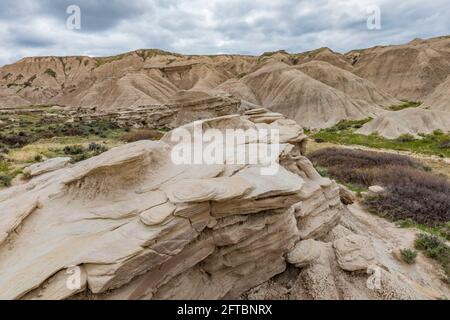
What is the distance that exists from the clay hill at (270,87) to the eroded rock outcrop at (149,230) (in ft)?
84.8

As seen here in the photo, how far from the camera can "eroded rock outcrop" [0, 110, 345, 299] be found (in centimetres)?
359

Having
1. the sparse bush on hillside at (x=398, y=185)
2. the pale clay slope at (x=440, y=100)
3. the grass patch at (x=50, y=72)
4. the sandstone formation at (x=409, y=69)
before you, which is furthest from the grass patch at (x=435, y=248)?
the grass patch at (x=50, y=72)

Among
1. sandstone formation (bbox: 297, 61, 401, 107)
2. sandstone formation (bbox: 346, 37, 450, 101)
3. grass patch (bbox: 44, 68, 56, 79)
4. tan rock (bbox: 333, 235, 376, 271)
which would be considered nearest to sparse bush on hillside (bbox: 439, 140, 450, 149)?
tan rock (bbox: 333, 235, 376, 271)

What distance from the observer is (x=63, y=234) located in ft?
13.7

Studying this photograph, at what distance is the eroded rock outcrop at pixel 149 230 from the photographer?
3590 mm

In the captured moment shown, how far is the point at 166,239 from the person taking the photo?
3.96 metres

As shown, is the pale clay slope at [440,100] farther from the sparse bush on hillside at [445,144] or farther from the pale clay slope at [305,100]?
the sparse bush on hillside at [445,144]

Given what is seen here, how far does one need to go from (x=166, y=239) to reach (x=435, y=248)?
7394 millimetres

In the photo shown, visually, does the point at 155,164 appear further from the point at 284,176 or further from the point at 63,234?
the point at 284,176

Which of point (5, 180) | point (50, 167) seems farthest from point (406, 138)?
point (5, 180)

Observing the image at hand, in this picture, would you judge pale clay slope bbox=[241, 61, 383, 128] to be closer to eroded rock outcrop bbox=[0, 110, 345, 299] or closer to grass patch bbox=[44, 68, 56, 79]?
eroded rock outcrop bbox=[0, 110, 345, 299]

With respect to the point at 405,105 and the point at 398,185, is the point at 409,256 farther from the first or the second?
the point at 405,105
